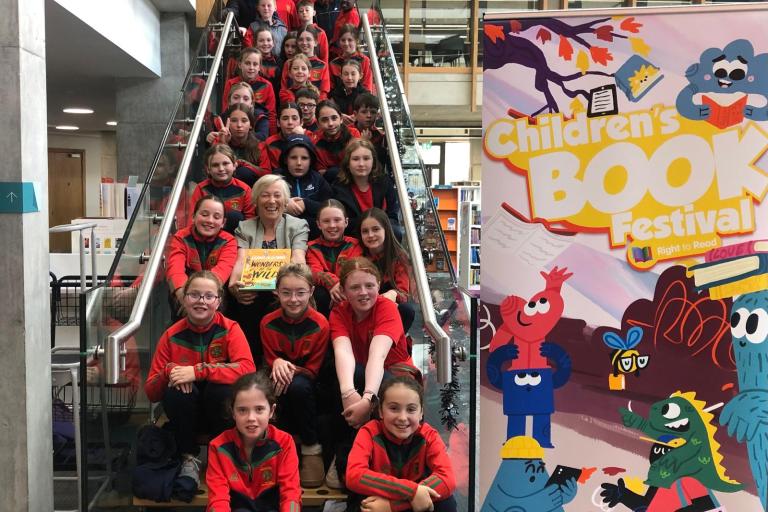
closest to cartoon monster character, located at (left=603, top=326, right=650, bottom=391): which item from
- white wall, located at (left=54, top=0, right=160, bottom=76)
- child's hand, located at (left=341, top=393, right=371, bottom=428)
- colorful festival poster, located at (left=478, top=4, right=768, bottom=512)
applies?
colorful festival poster, located at (left=478, top=4, right=768, bottom=512)

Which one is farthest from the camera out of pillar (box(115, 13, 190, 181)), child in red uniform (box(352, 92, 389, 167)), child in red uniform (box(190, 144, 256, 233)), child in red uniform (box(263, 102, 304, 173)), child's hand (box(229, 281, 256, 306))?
pillar (box(115, 13, 190, 181))

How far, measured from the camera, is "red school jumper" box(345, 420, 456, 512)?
2.89 metres

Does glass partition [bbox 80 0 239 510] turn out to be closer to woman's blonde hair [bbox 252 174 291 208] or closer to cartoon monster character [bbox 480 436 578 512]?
woman's blonde hair [bbox 252 174 291 208]

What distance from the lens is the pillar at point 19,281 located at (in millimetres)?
3443

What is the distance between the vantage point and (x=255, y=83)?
695 cm

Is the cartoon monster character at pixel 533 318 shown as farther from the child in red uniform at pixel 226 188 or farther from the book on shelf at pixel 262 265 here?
the child in red uniform at pixel 226 188

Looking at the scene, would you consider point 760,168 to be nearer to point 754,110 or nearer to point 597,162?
point 754,110

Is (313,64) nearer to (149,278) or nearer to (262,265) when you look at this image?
(262,265)

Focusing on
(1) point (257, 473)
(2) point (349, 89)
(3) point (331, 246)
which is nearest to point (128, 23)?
(2) point (349, 89)

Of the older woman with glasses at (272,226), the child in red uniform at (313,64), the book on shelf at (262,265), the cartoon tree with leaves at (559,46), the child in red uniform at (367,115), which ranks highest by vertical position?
the child in red uniform at (313,64)

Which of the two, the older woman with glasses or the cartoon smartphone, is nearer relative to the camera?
the cartoon smartphone

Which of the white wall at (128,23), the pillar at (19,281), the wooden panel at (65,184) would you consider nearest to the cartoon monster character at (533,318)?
the pillar at (19,281)

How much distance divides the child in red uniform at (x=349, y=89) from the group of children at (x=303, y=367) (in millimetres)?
2180

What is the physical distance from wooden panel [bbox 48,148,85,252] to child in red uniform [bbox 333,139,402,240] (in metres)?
12.4
